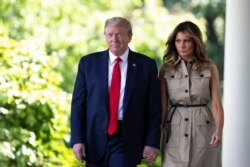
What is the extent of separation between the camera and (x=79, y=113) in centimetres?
430

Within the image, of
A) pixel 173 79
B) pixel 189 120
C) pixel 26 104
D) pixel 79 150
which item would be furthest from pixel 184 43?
pixel 26 104

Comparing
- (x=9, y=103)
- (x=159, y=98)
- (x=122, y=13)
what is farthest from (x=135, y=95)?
(x=122, y=13)

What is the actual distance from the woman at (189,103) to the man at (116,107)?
0.42ft

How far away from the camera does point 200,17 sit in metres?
11.3

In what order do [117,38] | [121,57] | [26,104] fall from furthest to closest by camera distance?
[26,104], [121,57], [117,38]

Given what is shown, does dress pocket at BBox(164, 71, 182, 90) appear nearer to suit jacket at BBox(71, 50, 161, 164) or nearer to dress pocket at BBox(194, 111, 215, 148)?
suit jacket at BBox(71, 50, 161, 164)

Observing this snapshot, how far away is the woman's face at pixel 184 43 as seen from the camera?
14.3 feet

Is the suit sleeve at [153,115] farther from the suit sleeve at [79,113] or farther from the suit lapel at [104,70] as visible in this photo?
the suit sleeve at [79,113]

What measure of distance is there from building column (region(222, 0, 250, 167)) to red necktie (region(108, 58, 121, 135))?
141cm

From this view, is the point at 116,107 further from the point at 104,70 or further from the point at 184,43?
the point at 184,43

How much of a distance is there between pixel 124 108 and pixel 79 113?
0.90 feet

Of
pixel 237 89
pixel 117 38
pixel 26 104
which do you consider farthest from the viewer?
pixel 26 104

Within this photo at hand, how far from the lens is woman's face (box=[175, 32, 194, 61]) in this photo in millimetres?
4367

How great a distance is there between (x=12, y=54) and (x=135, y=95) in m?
2.65
